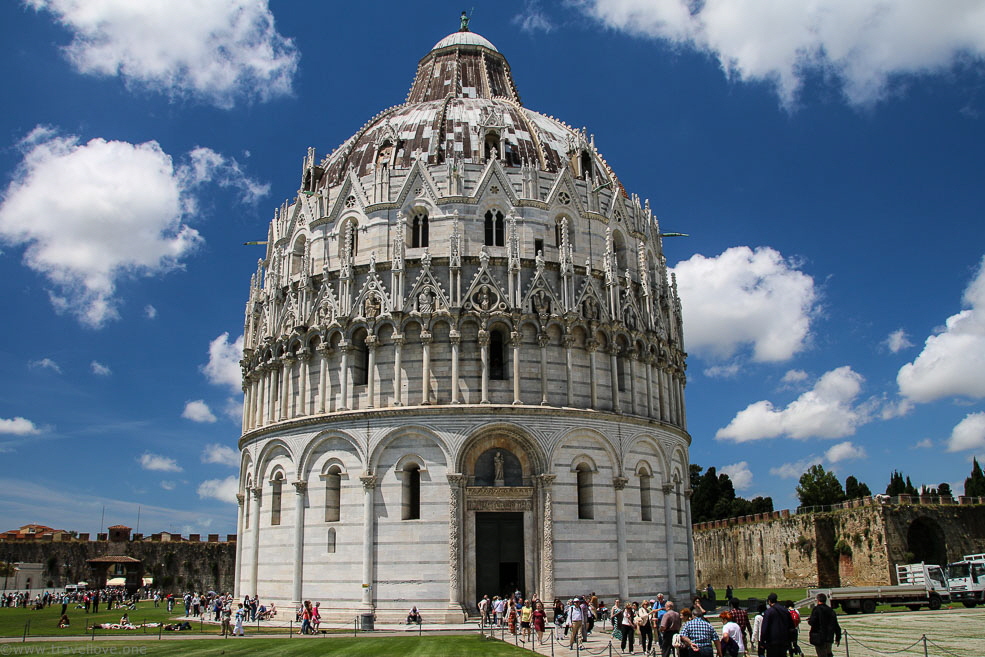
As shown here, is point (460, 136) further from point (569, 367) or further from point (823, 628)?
point (823, 628)

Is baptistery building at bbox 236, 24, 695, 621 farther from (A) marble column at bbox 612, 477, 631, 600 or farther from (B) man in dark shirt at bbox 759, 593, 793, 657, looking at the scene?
(B) man in dark shirt at bbox 759, 593, 793, 657

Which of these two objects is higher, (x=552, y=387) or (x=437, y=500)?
(x=552, y=387)

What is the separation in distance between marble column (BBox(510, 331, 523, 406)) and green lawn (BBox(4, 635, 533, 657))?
1015 centimetres

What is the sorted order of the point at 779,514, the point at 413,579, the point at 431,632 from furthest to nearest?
the point at 779,514, the point at 413,579, the point at 431,632

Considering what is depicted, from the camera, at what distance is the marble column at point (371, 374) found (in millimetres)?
35250

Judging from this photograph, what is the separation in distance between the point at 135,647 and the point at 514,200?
23.7 meters

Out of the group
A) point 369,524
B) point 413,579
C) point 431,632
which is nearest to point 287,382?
point 369,524

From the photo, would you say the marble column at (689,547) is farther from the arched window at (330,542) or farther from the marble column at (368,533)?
the arched window at (330,542)

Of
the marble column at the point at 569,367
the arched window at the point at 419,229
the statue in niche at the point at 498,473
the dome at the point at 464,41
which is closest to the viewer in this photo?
A: the statue in niche at the point at 498,473

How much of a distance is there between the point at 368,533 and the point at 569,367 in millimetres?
10975

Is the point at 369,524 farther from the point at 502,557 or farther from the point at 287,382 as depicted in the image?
the point at 287,382

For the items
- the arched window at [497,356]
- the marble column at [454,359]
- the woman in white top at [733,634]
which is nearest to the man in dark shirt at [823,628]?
the woman in white top at [733,634]

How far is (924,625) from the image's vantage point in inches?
1089

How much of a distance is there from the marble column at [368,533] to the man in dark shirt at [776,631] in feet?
67.1
